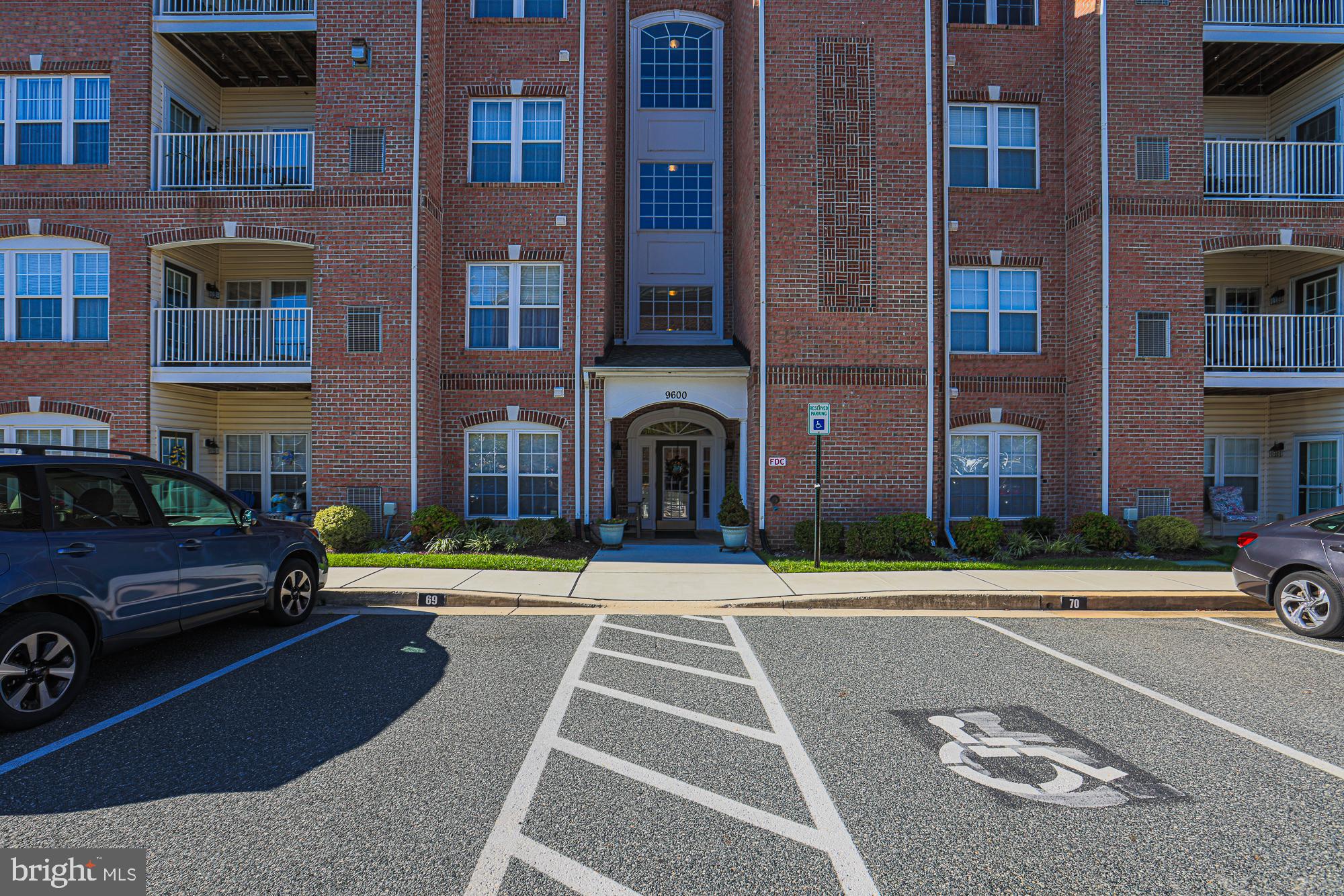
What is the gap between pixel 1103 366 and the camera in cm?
1253

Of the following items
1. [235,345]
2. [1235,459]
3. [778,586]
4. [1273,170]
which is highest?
[1273,170]

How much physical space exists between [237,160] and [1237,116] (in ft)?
72.1

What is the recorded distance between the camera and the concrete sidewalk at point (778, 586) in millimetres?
8328

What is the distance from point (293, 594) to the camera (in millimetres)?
6969

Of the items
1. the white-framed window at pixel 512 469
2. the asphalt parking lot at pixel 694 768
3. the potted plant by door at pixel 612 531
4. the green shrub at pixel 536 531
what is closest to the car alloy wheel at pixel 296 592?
the asphalt parking lot at pixel 694 768

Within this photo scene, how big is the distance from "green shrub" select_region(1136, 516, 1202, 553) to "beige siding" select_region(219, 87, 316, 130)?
19.4 meters

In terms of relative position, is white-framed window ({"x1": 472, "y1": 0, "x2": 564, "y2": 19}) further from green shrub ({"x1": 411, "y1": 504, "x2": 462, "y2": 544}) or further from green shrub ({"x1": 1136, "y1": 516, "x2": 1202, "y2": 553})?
green shrub ({"x1": 1136, "y1": 516, "x2": 1202, "y2": 553})

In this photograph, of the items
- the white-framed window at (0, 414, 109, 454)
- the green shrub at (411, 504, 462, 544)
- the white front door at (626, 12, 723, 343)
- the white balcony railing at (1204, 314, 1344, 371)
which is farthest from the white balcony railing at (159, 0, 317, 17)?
the white balcony railing at (1204, 314, 1344, 371)

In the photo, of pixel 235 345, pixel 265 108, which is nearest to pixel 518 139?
pixel 265 108

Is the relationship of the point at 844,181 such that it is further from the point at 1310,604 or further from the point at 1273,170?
the point at 1310,604

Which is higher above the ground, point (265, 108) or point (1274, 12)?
point (1274, 12)

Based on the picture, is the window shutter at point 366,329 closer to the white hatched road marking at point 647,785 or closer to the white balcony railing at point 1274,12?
the white hatched road marking at point 647,785

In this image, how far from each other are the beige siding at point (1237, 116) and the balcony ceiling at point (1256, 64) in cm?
13

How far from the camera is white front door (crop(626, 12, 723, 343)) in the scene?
15.4 m
